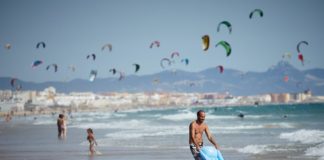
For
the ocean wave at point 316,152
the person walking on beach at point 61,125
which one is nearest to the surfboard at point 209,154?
the ocean wave at point 316,152

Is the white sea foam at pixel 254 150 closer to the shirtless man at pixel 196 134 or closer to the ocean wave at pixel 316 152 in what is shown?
the ocean wave at pixel 316 152

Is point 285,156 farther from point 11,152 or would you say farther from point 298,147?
point 11,152

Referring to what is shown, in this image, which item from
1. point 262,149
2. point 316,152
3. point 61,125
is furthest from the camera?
point 61,125

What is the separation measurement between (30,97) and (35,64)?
104 m

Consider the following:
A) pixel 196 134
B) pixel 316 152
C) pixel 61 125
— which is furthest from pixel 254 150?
pixel 196 134

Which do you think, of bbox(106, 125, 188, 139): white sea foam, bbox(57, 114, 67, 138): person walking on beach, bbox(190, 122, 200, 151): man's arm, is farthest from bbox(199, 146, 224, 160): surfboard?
bbox(106, 125, 188, 139): white sea foam

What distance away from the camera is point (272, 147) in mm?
18156

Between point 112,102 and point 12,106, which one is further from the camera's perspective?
point 112,102

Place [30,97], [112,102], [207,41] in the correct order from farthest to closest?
[112,102]
[30,97]
[207,41]

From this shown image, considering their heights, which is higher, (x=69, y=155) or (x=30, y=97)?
(x=30, y=97)

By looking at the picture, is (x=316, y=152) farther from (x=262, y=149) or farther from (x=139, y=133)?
(x=139, y=133)

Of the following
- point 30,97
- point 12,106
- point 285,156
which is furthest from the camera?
point 30,97

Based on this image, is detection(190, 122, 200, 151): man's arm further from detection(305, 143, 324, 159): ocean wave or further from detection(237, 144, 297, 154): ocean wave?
detection(237, 144, 297, 154): ocean wave

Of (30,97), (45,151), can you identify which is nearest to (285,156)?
(45,151)
